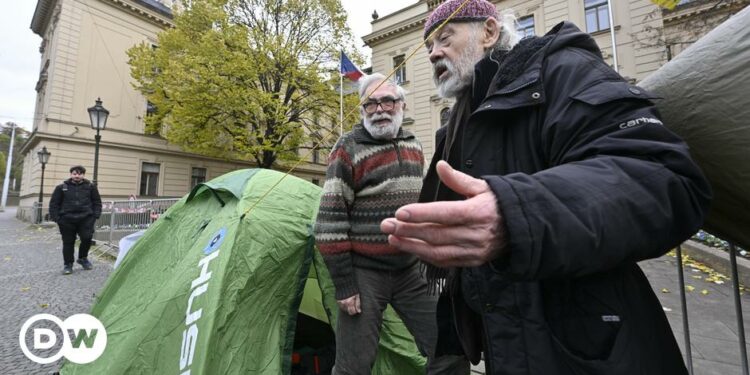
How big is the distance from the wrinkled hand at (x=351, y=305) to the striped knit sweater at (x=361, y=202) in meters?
0.02

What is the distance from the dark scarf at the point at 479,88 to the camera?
96 cm

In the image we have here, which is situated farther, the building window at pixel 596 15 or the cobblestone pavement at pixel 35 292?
the building window at pixel 596 15

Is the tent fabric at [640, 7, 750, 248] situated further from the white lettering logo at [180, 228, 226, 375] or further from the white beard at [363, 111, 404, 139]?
the white lettering logo at [180, 228, 226, 375]

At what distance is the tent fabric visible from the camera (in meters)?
0.78

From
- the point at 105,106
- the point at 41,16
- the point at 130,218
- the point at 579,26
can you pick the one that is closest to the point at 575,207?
the point at 130,218

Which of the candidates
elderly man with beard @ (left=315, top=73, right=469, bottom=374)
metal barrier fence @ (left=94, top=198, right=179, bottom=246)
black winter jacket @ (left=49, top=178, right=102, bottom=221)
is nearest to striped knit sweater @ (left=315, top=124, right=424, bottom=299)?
elderly man with beard @ (left=315, top=73, right=469, bottom=374)

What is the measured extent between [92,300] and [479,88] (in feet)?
16.9

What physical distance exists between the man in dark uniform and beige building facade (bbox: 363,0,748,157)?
7.09 metres

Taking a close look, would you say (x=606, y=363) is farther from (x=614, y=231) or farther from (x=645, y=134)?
(x=645, y=134)

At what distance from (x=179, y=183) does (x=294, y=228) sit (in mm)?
19784

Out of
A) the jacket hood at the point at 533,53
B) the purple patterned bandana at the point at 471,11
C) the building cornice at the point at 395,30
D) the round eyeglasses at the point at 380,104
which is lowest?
the jacket hood at the point at 533,53

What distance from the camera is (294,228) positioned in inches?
90.3

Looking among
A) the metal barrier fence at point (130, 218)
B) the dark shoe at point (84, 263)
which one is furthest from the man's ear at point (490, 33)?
the metal barrier fence at point (130, 218)

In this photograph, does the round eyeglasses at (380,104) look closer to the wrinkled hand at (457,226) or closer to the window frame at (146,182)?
the wrinkled hand at (457,226)
